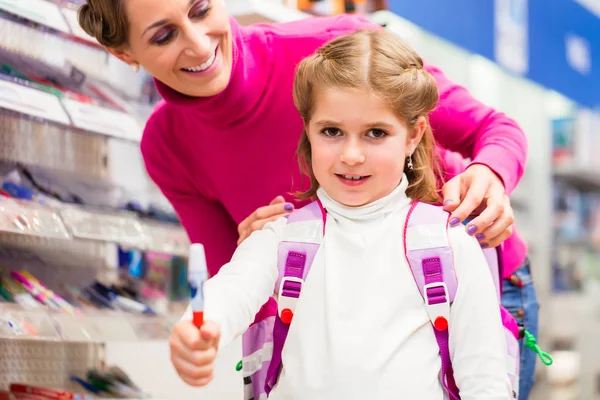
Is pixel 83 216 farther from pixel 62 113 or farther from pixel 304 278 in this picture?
pixel 304 278

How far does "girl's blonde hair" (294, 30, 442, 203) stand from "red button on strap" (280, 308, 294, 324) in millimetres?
247

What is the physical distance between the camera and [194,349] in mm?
1079

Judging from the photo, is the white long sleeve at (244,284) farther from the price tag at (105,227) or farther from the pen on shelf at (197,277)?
the price tag at (105,227)

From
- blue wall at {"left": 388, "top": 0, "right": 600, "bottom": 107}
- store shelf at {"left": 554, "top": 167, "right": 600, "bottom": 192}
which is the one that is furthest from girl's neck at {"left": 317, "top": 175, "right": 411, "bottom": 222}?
store shelf at {"left": 554, "top": 167, "right": 600, "bottom": 192}

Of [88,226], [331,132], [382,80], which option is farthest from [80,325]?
[382,80]

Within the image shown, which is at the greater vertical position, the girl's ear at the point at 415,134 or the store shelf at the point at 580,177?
the store shelf at the point at 580,177

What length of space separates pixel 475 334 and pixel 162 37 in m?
0.79

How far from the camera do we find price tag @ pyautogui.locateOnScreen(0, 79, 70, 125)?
1799 millimetres

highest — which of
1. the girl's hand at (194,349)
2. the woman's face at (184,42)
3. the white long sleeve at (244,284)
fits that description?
the woman's face at (184,42)

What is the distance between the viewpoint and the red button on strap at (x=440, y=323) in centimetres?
127

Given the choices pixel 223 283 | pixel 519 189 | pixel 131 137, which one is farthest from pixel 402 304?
pixel 519 189

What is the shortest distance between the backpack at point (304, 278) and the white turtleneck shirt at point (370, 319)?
0.02 metres

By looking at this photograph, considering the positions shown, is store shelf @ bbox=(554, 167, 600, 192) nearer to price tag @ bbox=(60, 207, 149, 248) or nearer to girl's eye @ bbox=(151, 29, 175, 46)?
price tag @ bbox=(60, 207, 149, 248)

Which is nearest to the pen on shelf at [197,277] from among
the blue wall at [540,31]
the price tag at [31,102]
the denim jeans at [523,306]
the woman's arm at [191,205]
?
the woman's arm at [191,205]
